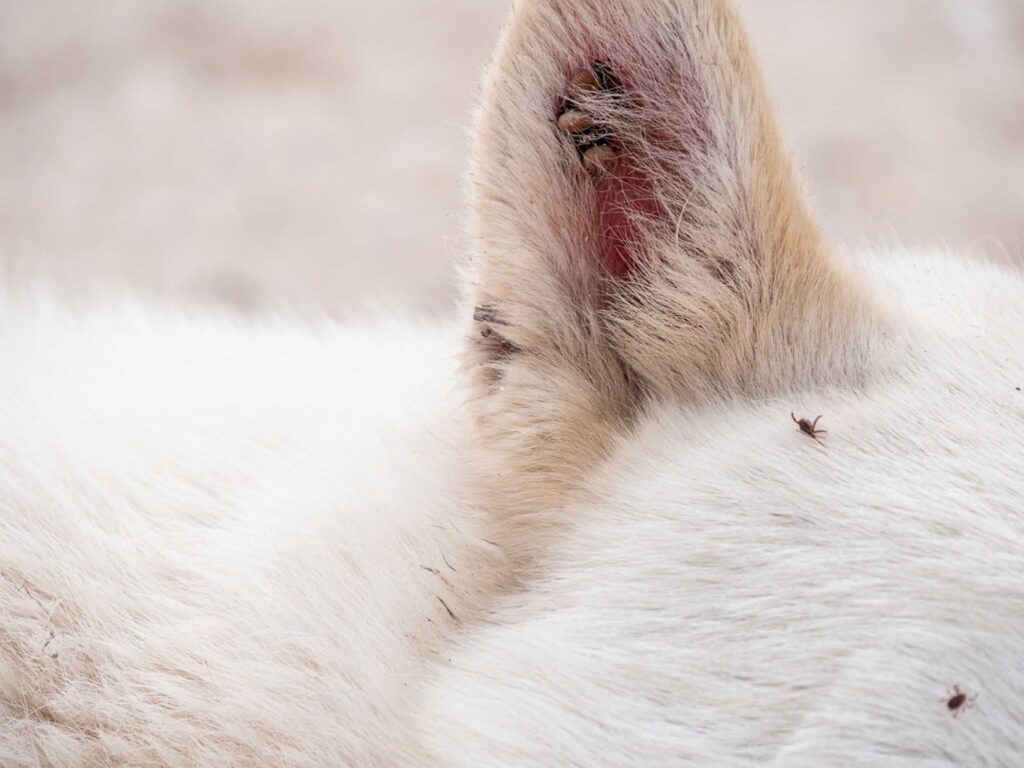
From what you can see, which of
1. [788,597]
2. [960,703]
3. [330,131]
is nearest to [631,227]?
[788,597]

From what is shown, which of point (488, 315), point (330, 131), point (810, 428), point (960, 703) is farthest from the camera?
point (330, 131)

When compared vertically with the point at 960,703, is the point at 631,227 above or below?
above

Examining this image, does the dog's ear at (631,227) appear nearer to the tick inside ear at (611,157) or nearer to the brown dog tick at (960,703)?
the tick inside ear at (611,157)

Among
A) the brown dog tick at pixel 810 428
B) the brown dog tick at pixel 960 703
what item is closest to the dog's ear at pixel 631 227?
the brown dog tick at pixel 810 428

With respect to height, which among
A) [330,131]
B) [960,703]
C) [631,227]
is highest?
[330,131]

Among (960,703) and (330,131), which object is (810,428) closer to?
(960,703)

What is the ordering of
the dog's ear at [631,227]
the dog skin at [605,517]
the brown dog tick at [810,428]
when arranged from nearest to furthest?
the dog skin at [605,517], the brown dog tick at [810,428], the dog's ear at [631,227]

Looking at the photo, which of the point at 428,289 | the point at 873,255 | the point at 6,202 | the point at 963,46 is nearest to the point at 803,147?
the point at 963,46
